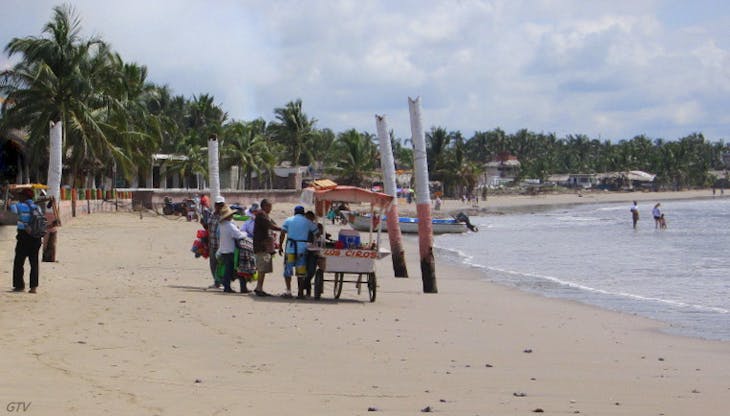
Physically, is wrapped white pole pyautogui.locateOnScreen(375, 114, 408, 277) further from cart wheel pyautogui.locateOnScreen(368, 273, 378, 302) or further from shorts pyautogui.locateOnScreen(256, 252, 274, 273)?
shorts pyautogui.locateOnScreen(256, 252, 274, 273)

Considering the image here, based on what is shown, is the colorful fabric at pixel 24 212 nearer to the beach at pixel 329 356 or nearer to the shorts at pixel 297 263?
the beach at pixel 329 356

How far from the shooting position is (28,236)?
12.7 meters

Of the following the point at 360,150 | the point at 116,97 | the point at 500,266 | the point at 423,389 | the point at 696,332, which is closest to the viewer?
the point at 423,389

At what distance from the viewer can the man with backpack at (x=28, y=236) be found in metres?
12.6

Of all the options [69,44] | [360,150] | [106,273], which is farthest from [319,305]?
[360,150]

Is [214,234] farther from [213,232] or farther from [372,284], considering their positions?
[372,284]

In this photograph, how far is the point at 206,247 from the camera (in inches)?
609

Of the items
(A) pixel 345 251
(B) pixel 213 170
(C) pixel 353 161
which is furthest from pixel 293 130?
(A) pixel 345 251

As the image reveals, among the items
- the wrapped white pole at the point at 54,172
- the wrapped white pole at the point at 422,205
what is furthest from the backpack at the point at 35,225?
the wrapped white pole at the point at 54,172

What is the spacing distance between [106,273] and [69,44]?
962 inches

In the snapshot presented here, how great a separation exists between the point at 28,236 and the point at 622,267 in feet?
57.0

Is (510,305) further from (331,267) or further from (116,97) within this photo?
(116,97)

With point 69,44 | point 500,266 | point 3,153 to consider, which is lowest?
point 500,266

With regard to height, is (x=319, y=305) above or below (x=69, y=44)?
below
